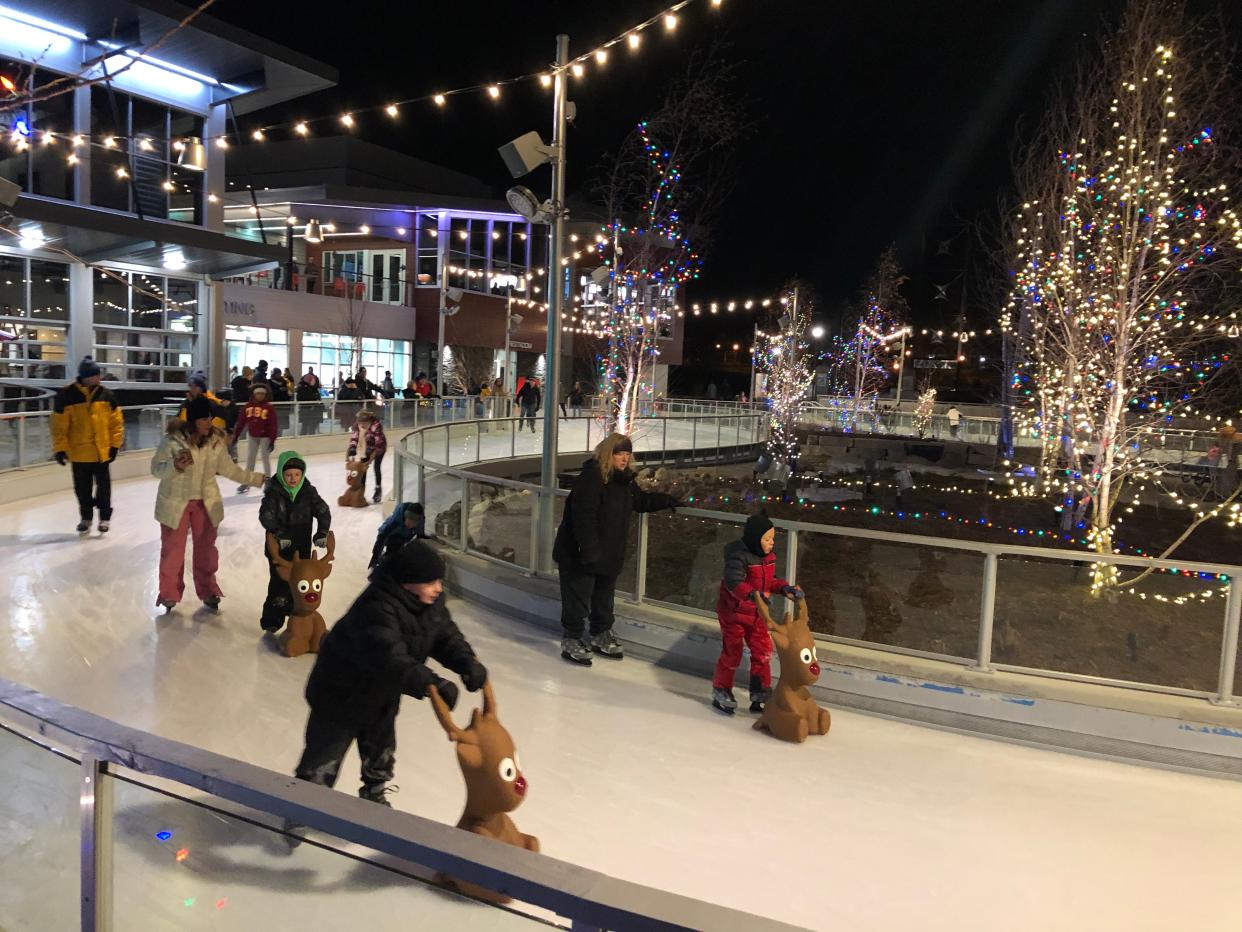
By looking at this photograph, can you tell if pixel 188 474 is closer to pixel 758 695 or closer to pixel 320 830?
pixel 758 695

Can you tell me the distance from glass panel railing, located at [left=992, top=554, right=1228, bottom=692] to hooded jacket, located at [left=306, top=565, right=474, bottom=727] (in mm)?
3394

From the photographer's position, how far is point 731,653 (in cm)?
495

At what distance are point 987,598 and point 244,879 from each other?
428 centimetres

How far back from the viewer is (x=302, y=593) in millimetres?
5430

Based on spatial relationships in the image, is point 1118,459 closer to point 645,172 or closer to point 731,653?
point 731,653

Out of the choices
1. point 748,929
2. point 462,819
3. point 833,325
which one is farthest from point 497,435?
point 833,325

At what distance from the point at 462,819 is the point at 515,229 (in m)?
34.9

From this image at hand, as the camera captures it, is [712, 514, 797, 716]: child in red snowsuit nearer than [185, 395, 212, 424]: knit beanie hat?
Yes

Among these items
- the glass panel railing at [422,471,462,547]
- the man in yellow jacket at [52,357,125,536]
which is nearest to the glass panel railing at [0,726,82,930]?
the glass panel railing at [422,471,462,547]

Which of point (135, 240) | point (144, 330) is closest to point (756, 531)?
point (135, 240)

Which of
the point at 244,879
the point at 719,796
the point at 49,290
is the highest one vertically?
the point at 49,290

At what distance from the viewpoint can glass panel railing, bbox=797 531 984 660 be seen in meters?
5.11

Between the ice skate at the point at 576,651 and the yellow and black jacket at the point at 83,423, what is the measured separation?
512 centimetres

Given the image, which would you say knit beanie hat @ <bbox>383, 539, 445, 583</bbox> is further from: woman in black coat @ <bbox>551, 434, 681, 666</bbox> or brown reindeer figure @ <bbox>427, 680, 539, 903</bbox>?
woman in black coat @ <bbox>551, 434, 681, 666</bbox>
